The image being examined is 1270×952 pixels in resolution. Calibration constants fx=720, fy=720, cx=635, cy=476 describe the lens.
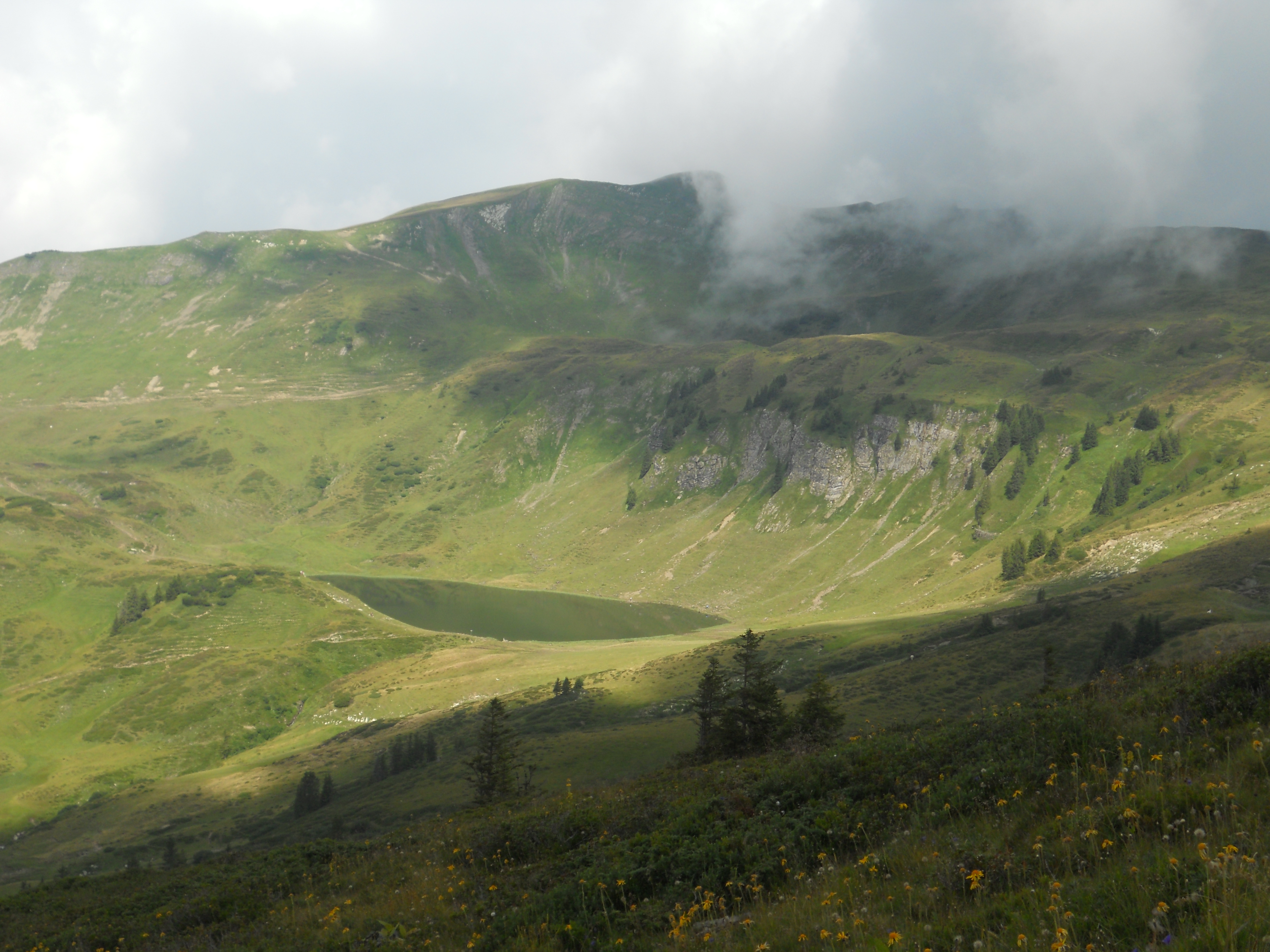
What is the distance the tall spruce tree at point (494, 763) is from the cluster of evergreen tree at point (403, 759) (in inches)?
1810

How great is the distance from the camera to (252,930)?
16062mm

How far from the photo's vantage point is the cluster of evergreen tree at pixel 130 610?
164 m

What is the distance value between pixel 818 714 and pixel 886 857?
29.8 m

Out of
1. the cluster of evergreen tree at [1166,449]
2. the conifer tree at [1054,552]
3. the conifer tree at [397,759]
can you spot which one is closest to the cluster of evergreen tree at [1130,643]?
the conifer tree at [1054,552]

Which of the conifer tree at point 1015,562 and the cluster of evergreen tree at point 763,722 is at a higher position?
the cluster of evergreen tree at point 763,722

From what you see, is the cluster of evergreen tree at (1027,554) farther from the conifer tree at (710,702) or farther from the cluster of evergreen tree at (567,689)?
the conifer tree at (710,702)

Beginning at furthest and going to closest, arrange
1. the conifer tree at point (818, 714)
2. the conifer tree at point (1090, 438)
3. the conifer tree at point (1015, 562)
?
the conifer tree at point (1090, 438) → the conifer tree at point (1015, 562) → the conifer tree at point (818, 714)

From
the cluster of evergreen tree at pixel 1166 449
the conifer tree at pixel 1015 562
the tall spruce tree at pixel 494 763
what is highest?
the cluster of evergreen tree at pixel 1166 449

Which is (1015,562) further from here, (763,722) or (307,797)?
(307,797)

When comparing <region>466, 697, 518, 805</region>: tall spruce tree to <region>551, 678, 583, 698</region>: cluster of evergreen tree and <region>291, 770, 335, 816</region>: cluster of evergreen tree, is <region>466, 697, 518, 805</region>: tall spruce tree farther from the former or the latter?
<region>551, 678, 583, 698</region>: cluster of evergreen tree

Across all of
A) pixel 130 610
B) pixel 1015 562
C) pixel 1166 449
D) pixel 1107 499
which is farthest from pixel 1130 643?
pixel 130 610

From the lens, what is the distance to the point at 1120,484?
170m

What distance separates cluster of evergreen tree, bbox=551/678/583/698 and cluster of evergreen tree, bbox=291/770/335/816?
117 feet

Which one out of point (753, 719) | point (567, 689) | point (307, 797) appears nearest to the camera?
point (753, 719)
